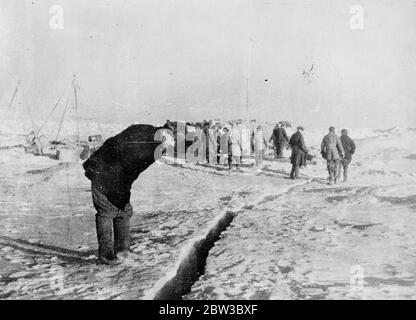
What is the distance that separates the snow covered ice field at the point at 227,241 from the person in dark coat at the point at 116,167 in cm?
42

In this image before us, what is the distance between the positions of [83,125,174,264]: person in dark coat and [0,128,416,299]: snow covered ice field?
0.42 metres

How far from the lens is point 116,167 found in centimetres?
386

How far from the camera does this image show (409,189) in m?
7.93

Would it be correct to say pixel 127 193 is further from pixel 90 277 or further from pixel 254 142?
pixel 254 142

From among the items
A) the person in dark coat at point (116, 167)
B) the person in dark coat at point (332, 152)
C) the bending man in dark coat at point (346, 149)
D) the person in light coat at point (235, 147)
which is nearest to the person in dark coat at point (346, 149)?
the bending man in dark coat at point (346, 149)

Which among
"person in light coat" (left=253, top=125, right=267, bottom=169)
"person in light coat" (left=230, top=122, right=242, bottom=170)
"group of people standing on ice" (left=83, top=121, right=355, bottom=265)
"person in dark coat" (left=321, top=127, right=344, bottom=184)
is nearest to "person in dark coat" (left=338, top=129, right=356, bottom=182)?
"person in dark coat" (left=321, top=127, right=344, bottom=184)

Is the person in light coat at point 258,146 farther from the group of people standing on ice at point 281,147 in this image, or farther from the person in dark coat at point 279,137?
the person in dark coat at point 279,137

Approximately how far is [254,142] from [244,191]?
5635 mm

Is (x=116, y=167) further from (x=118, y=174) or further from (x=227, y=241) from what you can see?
(x=227, y=241)

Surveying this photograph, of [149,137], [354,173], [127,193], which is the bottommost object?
[354,173]

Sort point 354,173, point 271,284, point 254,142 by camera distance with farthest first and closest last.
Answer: point 254,142, point 354,173, point 271,284
